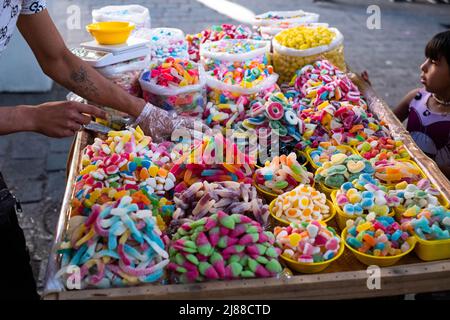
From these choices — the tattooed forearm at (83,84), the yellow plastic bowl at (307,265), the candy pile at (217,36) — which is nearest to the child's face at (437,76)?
the candy pile at (217,36)

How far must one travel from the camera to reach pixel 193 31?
6051 millimetres

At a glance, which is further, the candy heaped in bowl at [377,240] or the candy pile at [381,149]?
the candy pile at [381,149]

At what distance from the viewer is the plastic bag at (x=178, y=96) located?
2.20 m

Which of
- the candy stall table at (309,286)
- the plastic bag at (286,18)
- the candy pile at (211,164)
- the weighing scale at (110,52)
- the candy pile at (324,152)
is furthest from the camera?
the plastic bag at (286,18)

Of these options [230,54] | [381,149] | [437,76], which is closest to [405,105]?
[437,76]

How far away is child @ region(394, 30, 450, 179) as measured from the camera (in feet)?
7.82

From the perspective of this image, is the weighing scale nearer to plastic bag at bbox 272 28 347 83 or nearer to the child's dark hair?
plastic bag at bbox 272 28 347 83

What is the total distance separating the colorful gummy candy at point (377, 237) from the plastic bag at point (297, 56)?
1.27 meters

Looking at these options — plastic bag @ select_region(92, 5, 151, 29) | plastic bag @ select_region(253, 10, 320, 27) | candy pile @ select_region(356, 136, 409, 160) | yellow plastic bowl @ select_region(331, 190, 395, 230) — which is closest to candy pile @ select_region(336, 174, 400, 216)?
yellow plastic bowl @ select_region(331, 190, 395, 230)

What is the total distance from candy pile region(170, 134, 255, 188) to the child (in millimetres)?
1105

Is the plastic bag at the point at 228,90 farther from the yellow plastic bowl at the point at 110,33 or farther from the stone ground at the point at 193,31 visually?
the stone ground at the point at 193,31

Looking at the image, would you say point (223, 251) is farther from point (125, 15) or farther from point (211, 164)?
point (125, 15)
